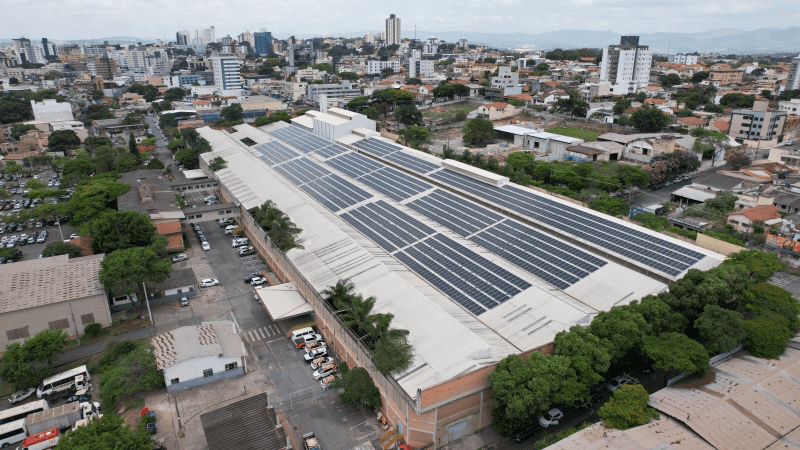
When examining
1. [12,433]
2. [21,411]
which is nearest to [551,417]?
[12,433]

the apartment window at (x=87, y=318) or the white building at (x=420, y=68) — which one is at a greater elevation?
the white building at (x=420, y=68)

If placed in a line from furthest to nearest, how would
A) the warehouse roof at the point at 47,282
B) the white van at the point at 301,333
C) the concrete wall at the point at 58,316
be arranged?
the white van at the point at 301,333 → the warehouse roof at the point at 47,282 → the concrete wall at the point at 58,316

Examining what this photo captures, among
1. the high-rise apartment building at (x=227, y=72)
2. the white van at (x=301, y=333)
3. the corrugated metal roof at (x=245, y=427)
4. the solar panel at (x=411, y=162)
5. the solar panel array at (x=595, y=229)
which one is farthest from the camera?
the high-rise apartment building at (x=227, y=72)

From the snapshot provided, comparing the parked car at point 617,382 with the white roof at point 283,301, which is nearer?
the parked car at point 617,382

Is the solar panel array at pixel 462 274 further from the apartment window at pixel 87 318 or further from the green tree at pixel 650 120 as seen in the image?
the green tree at pixel 650 120

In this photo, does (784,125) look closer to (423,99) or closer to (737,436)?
(423,99)

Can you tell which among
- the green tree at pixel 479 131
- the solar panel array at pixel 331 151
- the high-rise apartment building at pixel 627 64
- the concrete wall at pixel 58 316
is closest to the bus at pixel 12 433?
the concrete wall at pixel 58 316

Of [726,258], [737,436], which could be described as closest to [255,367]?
[737,436]

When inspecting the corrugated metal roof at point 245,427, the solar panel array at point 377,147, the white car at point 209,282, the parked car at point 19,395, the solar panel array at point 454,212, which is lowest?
the parked car at point 19,395
